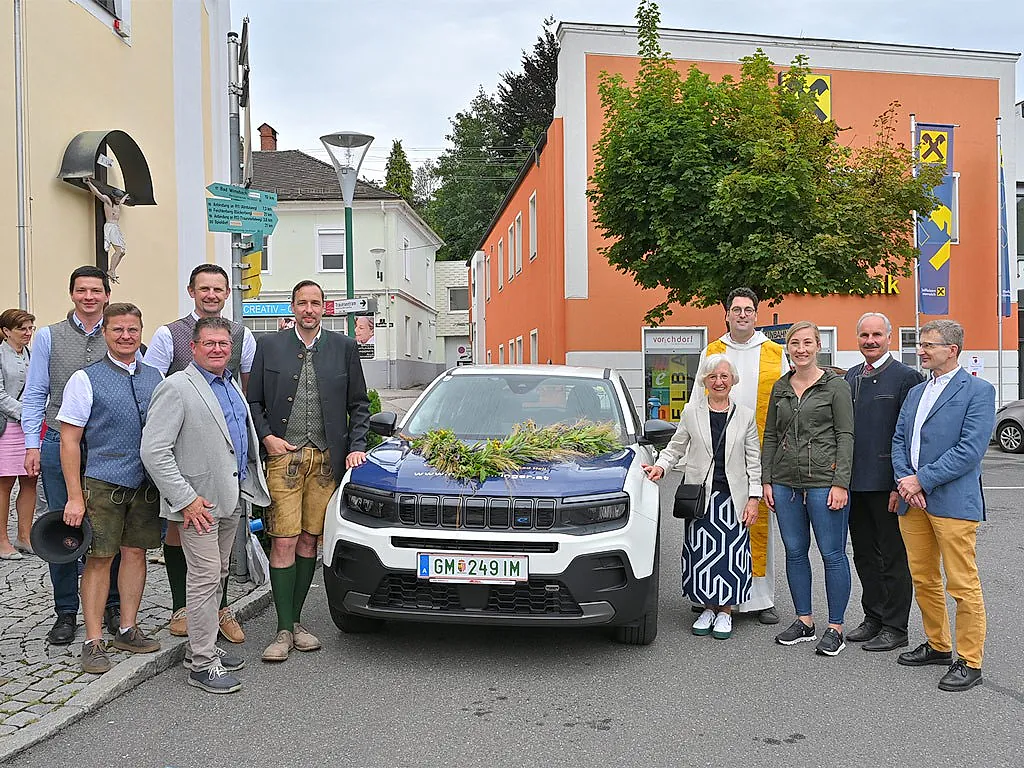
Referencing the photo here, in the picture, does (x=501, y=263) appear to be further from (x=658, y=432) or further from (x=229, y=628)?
(x=229, y=628)

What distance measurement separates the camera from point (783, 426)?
17.6 feet

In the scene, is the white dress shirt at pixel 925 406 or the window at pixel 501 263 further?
the window at pixel 501 263

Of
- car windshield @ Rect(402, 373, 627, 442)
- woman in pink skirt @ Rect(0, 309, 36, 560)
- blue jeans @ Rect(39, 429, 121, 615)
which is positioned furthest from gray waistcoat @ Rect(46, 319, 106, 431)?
woman in pink skirt @ Rect(0, 309, 36, 560)

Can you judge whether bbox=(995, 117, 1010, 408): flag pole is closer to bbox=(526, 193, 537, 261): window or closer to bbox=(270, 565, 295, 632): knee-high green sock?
bbox=(526, 193, 537, 261): window

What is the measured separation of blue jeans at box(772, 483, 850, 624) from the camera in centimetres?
521

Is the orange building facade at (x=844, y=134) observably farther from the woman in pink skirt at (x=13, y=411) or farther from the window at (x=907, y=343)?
the woman in pink skirt at (x=13, y=411)

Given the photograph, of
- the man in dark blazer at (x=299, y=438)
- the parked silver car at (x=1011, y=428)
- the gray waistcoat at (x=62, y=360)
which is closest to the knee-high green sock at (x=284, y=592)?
the man in dark blazer at (x=299, y=438)

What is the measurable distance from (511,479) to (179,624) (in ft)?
6.79

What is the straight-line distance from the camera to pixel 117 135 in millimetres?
10531

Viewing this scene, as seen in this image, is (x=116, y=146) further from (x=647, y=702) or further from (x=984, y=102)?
(x=984, y=102)

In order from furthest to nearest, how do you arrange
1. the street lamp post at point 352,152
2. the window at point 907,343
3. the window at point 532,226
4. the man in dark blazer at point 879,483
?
the window at point 532,226
the window at point 907,343
the street lamp post at point 352,152
the man in dark blazer at point 879,483

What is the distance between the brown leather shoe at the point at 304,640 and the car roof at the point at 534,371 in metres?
2.18

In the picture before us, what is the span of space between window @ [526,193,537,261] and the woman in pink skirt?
18883mm

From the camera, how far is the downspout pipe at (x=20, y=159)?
9.30 m
